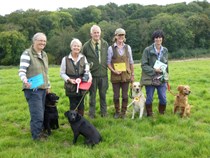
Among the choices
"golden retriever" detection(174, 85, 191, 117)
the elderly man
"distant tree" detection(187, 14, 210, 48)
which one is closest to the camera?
the elderly man

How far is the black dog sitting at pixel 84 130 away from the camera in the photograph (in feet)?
20.5

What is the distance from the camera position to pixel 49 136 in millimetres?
6949

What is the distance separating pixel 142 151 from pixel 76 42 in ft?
9.42

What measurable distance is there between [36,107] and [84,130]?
3.77 ft

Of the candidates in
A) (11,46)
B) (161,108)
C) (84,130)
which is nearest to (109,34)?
(11,46)

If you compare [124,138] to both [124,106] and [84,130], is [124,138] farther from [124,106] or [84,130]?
[124,106]

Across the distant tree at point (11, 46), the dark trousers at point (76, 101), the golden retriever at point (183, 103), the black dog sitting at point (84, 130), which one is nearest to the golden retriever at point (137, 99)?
the golden retriever at point (183, 103)

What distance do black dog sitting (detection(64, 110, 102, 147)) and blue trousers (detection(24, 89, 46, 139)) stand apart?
638 mm

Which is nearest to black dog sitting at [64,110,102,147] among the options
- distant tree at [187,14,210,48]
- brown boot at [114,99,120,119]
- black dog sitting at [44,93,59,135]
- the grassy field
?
the grassy field

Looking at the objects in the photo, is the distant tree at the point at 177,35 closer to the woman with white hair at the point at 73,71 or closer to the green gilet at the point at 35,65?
the woman with white hair at the point at 73,71

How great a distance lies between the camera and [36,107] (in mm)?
6352

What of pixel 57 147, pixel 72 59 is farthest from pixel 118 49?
pixel 57 147

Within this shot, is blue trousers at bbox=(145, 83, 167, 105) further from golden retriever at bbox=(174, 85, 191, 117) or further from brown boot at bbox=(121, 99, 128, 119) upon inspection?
brown boot at bbox=(121, 99, 128, 119)

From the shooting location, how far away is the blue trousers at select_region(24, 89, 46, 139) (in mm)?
6328
